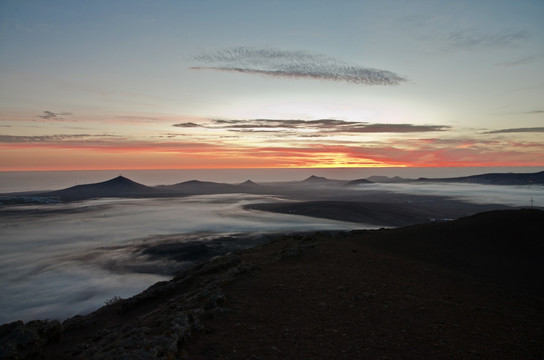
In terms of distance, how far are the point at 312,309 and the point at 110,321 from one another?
8459 mm

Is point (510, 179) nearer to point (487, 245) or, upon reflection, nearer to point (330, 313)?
point (487, 245)

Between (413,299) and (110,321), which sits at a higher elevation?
(413,299)

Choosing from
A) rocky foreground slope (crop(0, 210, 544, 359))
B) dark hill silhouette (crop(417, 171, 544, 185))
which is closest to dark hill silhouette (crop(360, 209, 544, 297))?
rocky foreground slope (crop(0, 210, 544, 359))

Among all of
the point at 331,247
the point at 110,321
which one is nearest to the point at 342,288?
the point at 331,247

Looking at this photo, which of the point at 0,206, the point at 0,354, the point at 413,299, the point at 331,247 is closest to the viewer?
the point at 0,354

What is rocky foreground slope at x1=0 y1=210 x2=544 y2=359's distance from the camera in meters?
7.66

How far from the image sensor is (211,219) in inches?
2319

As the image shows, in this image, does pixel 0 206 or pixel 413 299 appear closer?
pixel 413 299

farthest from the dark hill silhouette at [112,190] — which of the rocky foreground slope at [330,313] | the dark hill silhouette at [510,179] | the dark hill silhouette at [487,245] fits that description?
the dark hill silhouette at [510,179]

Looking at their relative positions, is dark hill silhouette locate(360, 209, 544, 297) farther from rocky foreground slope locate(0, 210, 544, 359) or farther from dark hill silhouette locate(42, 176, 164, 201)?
dark hill silhouette locate(42, 176, 164, 201)

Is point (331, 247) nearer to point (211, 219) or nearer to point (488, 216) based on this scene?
point (488, 216)

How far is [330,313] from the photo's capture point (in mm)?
9578

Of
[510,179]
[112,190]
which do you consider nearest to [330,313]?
[112,190]

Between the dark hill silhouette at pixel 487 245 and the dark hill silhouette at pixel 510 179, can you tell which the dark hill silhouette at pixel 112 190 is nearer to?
the dark hill silhouette at pixel 487 245
